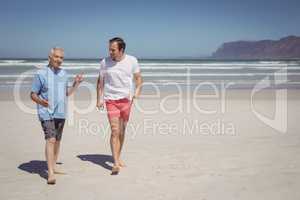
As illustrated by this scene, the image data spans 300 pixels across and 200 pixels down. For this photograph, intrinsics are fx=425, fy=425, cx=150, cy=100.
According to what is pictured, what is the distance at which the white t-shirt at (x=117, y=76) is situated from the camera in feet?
17.9

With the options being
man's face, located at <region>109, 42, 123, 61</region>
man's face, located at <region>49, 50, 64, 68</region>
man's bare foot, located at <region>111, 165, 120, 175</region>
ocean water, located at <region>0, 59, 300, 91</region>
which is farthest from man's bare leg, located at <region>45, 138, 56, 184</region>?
ocean water, located at <region>0, 59, 300, 91</region>

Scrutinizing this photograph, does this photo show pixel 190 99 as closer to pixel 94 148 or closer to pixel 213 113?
pixel 213 113

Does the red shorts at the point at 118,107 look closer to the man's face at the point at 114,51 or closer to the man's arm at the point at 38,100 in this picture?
the man's face at the point at 114,51

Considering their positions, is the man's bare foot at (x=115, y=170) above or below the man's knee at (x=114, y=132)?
below

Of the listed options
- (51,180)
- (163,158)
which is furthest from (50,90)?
(163,158)

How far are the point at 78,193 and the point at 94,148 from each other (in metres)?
2.40

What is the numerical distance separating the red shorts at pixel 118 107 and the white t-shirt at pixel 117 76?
6 cm

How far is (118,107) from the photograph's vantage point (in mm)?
5504

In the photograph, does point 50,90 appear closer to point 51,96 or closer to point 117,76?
point 51,96

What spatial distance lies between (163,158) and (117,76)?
150 centimetres

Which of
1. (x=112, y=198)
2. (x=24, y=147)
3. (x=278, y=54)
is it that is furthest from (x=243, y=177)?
(x=278, y=54)

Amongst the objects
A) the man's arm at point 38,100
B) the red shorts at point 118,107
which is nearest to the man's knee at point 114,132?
the red shorts at point 118,107

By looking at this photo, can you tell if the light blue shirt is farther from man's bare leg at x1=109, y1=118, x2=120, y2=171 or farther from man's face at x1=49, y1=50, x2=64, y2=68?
man's bare leg at x1=109, y1=118, x2=120, y2=171

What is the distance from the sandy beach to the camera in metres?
4.73
